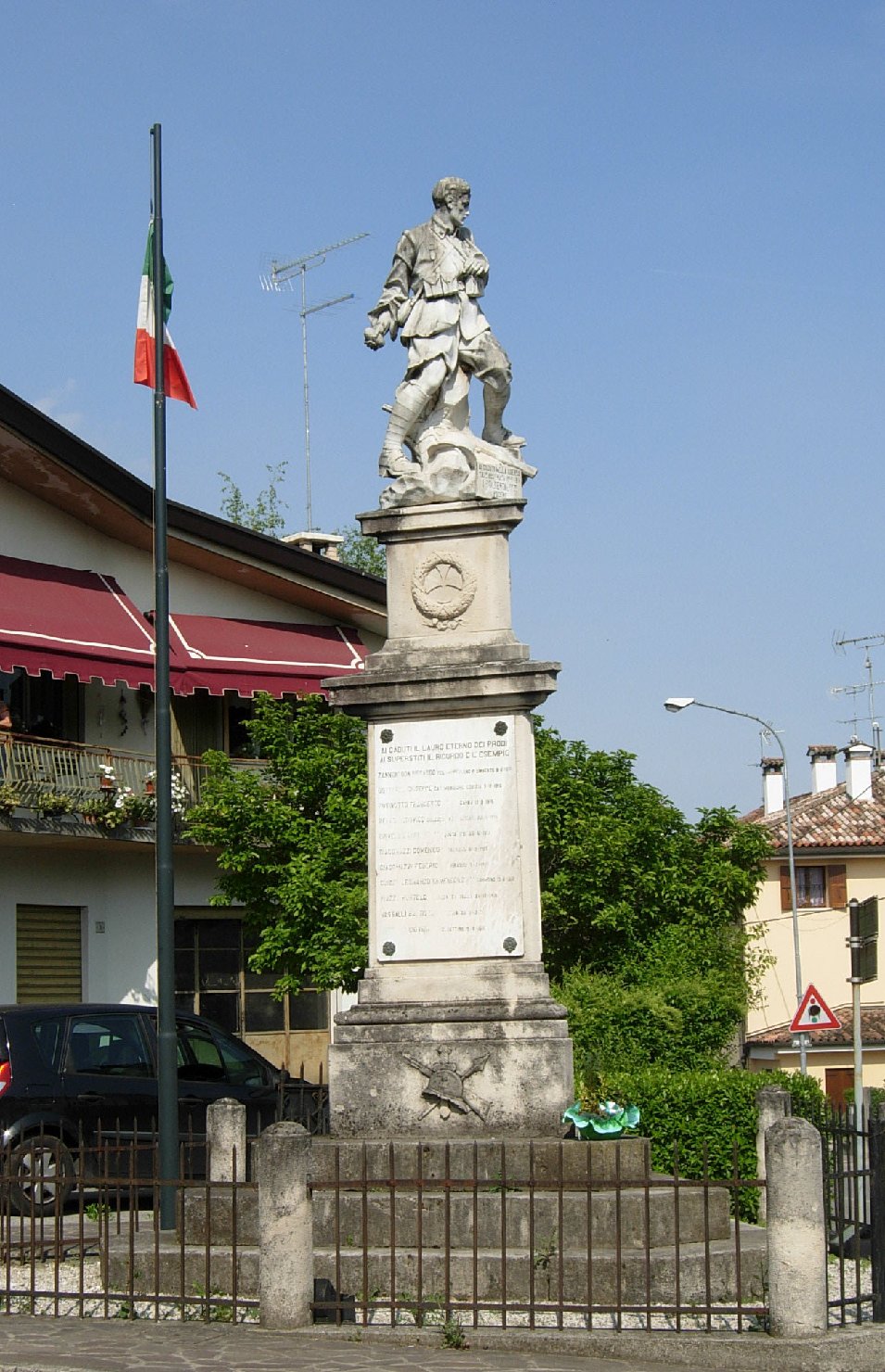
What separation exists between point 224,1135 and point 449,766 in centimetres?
272

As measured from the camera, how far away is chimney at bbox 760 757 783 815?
5341cm

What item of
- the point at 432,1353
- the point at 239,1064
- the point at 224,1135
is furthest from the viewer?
the point at 239,1064

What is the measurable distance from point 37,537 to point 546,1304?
20.7m

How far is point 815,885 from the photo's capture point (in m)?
49.2

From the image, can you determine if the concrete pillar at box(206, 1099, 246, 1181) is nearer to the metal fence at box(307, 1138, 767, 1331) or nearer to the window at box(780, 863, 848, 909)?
the metal fence at box(307, 1138, 767, 1331)

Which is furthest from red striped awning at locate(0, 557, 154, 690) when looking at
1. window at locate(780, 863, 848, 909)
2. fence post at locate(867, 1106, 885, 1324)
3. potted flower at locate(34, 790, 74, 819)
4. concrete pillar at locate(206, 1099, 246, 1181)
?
window at locate(780, 863, 848, 909)

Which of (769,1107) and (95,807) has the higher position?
(95,807)

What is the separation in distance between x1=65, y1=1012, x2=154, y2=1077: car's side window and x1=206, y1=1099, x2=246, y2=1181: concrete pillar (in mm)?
4684

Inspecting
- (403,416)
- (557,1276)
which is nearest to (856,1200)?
(557,1276)

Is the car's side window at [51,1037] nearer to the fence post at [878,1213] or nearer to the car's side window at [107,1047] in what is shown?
the car's side window at [107,1047]

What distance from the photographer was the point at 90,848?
27.7 m

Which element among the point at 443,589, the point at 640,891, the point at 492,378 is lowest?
the point at 640,891

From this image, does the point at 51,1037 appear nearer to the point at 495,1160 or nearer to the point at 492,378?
the point at 495,1160

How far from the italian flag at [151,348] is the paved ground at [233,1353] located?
8.10m
